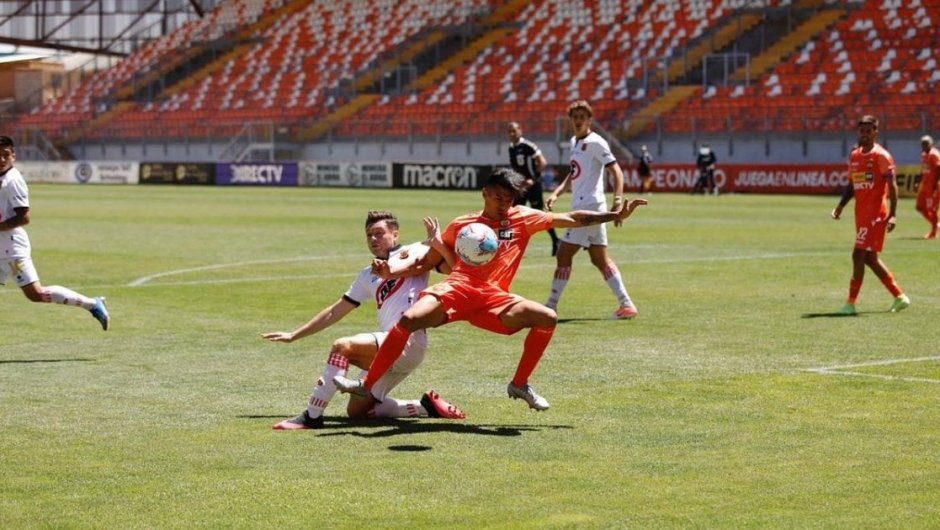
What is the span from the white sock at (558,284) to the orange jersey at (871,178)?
327 centimetres

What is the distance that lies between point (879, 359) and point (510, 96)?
52594mm

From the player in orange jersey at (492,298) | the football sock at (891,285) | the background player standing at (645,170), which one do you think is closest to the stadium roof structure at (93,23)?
the background player standing at (645,170)

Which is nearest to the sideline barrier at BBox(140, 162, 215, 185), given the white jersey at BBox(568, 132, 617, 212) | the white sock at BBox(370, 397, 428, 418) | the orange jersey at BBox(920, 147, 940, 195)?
the orange jersey at BBox(920, 147, 940, 195)

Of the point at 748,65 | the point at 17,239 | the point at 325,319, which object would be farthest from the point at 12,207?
the point at 748,65

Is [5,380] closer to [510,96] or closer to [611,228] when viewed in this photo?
[611,228]

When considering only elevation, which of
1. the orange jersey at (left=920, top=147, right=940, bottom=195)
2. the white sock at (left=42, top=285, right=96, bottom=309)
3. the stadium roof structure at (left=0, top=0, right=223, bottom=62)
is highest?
the stadium roof structure at (left=0, top=0, right=223, bottom=62)

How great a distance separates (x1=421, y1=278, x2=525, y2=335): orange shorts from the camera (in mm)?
9469

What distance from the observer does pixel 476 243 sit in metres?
9.40

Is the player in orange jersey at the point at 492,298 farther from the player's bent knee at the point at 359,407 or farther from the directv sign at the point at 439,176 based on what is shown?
the directv sign at the point at 439,176

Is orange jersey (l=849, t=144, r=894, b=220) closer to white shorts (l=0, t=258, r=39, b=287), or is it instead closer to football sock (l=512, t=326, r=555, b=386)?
football sock (l=512, t=326, r=555, b=386)

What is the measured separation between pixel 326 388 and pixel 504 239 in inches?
57.4

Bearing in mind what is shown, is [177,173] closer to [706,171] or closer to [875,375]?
[706,171]

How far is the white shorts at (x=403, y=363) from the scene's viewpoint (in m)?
9.75

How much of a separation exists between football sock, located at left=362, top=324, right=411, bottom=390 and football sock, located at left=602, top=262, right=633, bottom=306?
6.94 meters
